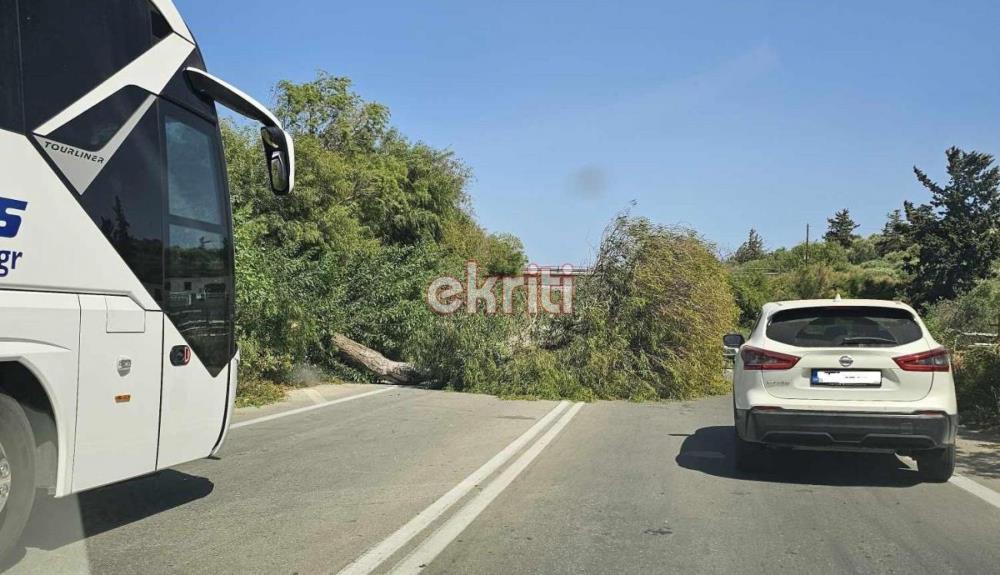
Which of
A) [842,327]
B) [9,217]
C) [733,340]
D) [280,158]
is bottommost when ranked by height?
[733,340]

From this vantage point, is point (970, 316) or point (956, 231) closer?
point (970, 316)

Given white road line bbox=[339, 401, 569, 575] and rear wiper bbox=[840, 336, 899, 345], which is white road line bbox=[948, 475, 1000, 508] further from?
white road line bbox=[339, 401, 569, 575]

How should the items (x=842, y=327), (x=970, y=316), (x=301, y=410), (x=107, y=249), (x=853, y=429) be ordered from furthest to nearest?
1. (x=970, y=316)
2. (x=301, y=410)
3. (x=842, y=327)
4. (x=853, y=429)
5. (x=107, y=249)

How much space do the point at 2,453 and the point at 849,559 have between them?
5.41 meters

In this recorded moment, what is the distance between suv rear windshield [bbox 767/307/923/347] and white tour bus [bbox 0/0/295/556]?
202 inches

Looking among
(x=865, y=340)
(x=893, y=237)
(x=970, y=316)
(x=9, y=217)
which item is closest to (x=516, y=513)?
(x=865, y=340)

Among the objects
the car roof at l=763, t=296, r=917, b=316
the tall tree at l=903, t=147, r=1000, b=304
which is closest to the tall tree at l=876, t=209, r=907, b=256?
the tall tree at l=903, t=147, r=1000, b=304

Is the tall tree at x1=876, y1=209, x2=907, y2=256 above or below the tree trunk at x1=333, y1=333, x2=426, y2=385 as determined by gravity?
above

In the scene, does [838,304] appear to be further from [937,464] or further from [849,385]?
[937,464]

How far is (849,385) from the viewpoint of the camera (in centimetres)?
726

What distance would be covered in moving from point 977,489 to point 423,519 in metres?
5.35

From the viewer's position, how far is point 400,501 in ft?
22.1

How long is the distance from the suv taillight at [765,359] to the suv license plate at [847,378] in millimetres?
250

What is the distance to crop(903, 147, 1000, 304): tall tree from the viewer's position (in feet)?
136
